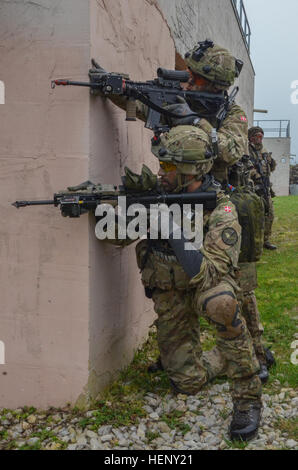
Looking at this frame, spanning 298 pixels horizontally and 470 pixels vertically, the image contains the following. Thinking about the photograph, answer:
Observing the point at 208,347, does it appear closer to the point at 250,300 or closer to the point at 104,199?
the point at 250,300

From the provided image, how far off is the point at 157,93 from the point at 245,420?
83.2 inches

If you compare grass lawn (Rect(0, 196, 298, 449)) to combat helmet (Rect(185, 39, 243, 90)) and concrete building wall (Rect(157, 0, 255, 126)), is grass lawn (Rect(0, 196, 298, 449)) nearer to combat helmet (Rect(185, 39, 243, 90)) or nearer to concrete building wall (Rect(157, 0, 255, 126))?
combat helmet (Rect(185, 39, 243, 90))

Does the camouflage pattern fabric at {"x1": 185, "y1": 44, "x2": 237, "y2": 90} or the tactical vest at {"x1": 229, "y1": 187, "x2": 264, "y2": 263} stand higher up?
the camouflage pattern fabric at {"x1": 185, "y1": 44, "x2": 237, "y2": 90}

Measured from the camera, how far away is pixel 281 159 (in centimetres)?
2905

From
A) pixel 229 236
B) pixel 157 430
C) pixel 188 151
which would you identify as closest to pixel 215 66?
pixel 188 151

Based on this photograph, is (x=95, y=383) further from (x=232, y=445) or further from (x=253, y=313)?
(x=253, y=313)

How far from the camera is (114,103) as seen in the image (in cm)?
303

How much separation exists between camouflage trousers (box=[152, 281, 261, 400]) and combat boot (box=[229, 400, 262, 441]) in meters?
0.05

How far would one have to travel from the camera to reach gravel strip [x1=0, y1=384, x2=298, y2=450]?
2.54 metres

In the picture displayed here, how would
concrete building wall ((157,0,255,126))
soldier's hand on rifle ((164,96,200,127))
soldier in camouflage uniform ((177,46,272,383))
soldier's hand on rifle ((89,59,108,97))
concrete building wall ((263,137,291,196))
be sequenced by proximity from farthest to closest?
concrete building wall ((263,137,291,196)) < concrete building wall ((157,0,255,126)) < soldier in camouflage uniform ((177,46,272,383)) < soldier's hand on rifle ((164,96,200,127)) < soldier's hand on rifle ((89,59,108,97))

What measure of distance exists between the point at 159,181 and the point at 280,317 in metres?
2.56

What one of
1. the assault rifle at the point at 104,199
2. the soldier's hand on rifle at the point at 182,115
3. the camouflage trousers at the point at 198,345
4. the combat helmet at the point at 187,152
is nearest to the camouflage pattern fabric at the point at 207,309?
the camouflage trousers at the point at 198,345

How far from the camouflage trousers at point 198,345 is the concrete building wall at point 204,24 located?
2.91 meters

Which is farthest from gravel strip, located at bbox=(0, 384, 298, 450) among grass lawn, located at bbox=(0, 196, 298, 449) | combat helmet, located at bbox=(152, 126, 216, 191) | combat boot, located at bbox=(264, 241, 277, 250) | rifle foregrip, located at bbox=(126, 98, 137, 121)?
combat boot, located at bbox=(264, 241, 277, 250)
